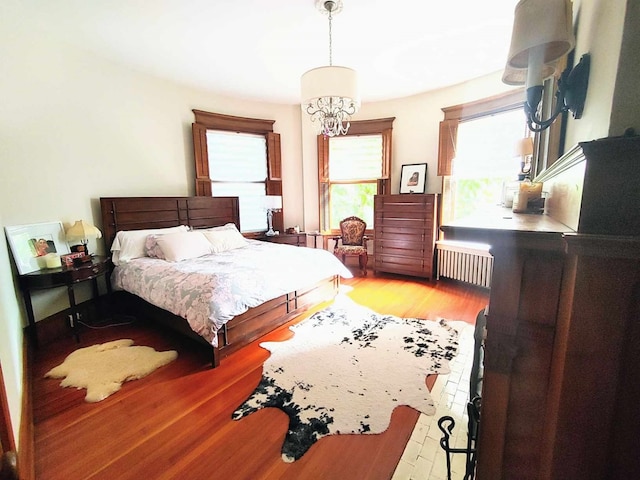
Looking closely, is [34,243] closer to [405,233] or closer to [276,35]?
[276,35]

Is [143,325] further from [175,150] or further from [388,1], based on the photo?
[388,1]

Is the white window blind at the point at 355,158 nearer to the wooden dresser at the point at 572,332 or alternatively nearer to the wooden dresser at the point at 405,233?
the wooden dresser at the point at 405,233

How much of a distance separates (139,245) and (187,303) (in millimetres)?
1474

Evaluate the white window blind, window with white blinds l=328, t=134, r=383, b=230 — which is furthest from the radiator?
the white window blind

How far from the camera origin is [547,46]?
3.23ft

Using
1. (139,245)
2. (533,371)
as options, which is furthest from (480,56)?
(139,245)

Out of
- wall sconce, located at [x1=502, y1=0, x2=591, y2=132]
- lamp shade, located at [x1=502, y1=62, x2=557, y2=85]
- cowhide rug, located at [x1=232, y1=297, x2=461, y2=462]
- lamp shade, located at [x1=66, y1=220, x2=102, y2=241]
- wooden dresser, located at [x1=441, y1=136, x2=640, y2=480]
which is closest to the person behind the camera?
wooden dresser, located at [x1=441, y1=136, x2=640, y2=480]

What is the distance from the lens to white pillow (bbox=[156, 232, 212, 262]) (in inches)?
122

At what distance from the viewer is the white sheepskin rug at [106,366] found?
2.03 metres

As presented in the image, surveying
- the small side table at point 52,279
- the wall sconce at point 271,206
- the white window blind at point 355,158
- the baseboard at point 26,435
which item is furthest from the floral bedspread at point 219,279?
the white window blind at point 355,158

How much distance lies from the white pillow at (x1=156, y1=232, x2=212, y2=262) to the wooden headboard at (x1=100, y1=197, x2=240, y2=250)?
482 millimetres

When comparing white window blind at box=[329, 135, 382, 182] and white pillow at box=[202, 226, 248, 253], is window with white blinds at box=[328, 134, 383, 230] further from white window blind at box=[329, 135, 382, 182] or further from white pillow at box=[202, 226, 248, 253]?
white pillow at box=[202, 226, 248, 253]

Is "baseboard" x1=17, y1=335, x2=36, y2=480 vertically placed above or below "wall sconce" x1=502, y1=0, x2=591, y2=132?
below

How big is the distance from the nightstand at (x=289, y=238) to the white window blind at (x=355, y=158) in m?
1.14
